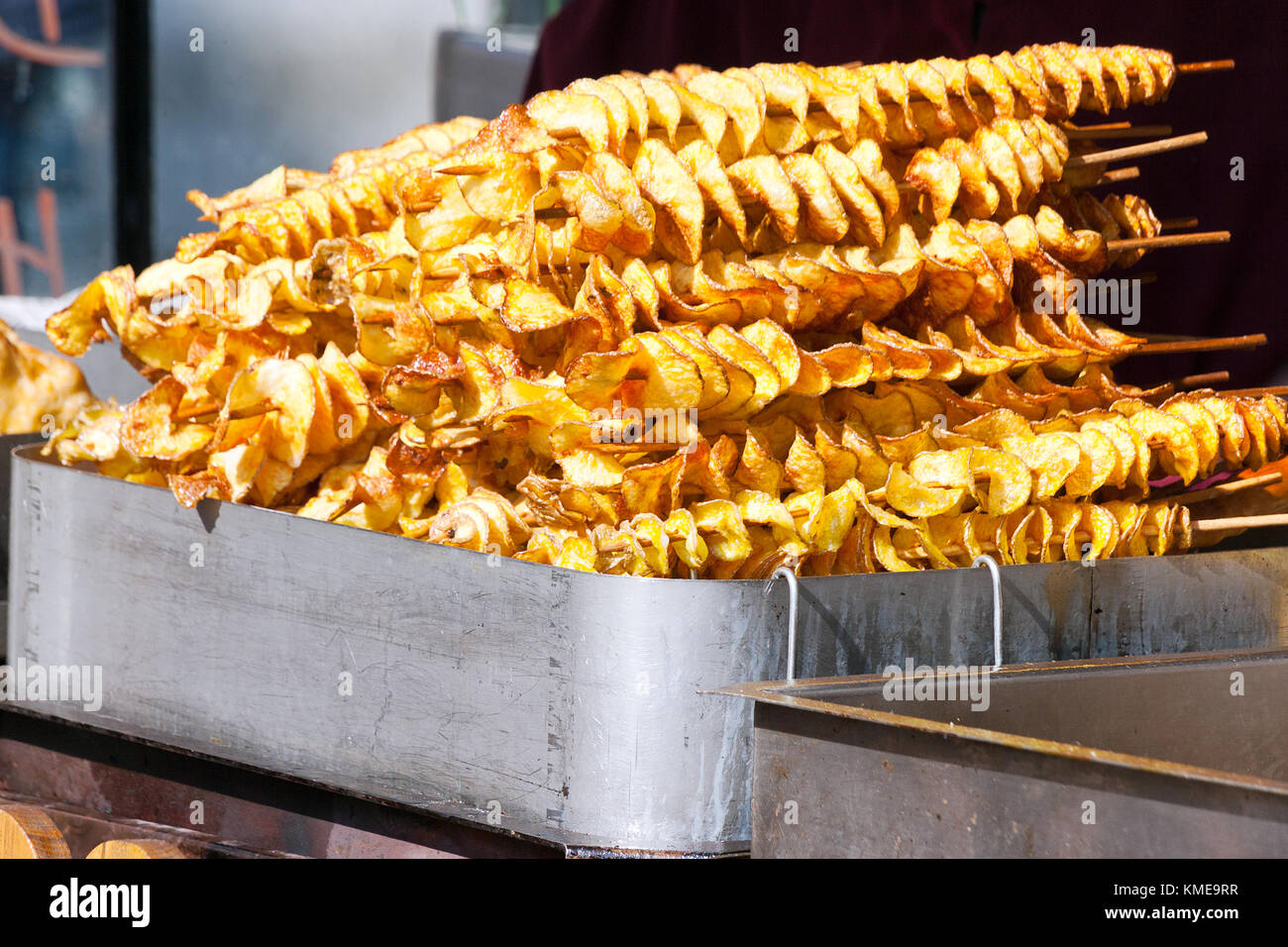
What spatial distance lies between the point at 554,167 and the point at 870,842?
2.30ft

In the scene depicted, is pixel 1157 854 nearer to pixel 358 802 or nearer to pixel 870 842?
pixel 870 842

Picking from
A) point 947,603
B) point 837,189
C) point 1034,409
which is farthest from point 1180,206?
point 947,603

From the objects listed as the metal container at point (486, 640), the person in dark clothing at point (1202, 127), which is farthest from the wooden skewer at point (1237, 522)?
the person in dark clothing at point (1202, 127)

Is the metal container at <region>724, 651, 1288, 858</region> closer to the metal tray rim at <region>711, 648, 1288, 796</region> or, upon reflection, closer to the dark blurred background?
the metal tray rim at <region>711, 648, 1288, 796</region>

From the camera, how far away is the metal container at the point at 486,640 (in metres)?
1.19

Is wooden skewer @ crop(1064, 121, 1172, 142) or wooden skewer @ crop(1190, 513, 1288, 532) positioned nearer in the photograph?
wooden skewer @ crop(1190, 513, 1288, 532)

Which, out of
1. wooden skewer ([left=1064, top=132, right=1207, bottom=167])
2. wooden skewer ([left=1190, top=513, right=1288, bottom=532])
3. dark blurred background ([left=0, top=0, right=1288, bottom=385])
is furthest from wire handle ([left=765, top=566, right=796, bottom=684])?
dark blurred background ([left=0, top=0, right=1288, bottom=385])

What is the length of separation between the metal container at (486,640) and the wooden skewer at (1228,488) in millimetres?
101

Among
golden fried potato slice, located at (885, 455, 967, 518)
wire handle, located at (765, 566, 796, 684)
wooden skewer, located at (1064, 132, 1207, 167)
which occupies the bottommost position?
wire handle, located at (765, 566, 796, 684)

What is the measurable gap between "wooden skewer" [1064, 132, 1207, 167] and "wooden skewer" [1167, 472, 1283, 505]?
38 centimetres

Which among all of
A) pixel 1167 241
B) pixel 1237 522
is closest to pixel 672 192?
pixel 1167 241

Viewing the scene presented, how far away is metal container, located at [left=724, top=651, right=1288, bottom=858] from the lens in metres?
0.97

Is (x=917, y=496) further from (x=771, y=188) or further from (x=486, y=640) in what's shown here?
(x=486, y=640)

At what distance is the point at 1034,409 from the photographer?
60.4 inches
